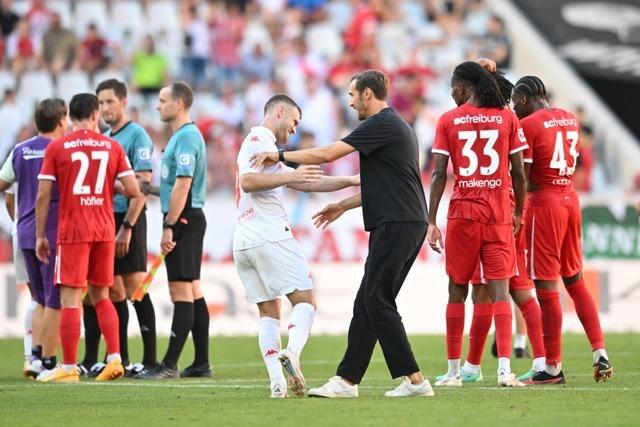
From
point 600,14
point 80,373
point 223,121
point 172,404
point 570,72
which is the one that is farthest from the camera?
point 600,14

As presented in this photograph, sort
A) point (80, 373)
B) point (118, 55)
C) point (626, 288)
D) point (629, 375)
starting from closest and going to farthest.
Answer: point (629, 375)
point (80, 373)
point (626, 288)
point (118, 55)

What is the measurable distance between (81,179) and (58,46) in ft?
45.4

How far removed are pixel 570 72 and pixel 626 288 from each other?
9412mm

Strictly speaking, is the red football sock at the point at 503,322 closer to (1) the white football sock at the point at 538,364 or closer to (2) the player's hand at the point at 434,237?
(1) the white football sock at the point at 538,364

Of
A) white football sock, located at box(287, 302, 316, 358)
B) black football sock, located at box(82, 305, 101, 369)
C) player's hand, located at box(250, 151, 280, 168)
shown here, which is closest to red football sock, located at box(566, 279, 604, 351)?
white football sock, located at box(287, 302, 316, 358)

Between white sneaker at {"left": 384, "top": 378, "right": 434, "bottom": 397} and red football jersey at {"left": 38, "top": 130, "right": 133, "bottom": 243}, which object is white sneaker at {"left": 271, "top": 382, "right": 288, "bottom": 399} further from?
red football jersey at {"left": 38, "top": 130, "right": 133, "bottom": 243}

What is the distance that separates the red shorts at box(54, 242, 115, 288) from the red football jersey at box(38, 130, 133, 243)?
0.24 ft

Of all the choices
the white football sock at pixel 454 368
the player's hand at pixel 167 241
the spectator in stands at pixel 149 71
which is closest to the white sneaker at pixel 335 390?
the white football sock at pixel 454 368

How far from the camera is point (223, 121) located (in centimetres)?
2398

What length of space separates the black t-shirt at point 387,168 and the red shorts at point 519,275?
1.35 metres

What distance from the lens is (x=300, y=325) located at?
32.3ft

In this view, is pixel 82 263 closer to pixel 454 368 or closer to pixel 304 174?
pixel 304 174

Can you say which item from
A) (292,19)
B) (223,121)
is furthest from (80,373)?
(292,19)

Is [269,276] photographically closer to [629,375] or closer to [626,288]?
[629,375]
